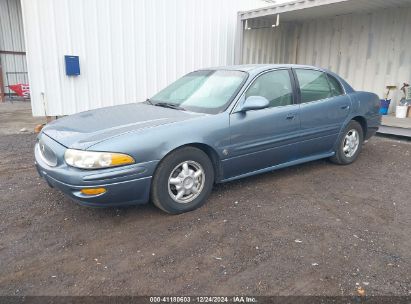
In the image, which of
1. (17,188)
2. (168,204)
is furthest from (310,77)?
(17,188)

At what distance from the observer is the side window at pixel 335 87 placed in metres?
4.86

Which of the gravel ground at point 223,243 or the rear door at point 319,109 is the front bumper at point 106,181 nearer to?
the gravel ground at point 223,243

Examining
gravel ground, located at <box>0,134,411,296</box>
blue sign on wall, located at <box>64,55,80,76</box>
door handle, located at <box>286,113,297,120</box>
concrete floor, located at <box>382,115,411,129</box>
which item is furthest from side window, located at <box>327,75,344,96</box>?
blue sign on wall, located at <box>64,55,80,76</box>

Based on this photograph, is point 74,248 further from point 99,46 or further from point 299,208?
point 99,46

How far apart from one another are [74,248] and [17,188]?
1.83 m

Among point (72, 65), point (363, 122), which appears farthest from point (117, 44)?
point (363, 122)

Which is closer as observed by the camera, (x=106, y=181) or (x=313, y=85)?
(x=106, y=181)

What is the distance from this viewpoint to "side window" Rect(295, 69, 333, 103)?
4.45 m

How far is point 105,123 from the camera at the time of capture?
3.50m

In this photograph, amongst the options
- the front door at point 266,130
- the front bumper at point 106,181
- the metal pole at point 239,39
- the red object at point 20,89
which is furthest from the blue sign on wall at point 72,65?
the red object at point 20,89

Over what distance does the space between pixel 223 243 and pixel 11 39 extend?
1518 cm

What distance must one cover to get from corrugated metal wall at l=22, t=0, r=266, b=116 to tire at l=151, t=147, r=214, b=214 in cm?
461

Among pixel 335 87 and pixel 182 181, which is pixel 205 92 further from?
pixel 335 87

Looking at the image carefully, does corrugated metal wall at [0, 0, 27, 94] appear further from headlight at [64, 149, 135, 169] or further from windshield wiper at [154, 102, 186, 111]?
headlight at [64, 149, 135, 169]
